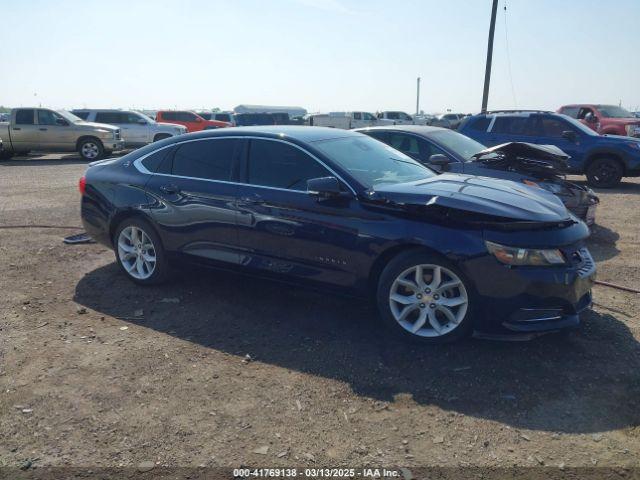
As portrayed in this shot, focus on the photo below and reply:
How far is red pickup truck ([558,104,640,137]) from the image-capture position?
18469 millimetres

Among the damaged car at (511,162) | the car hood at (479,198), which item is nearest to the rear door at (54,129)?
the damaged car at (511,162)

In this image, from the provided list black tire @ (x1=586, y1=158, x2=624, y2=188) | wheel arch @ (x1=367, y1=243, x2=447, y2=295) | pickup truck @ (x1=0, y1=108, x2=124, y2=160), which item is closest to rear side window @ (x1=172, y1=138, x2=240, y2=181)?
wheel arch @ (x1=367, y1=243, x2=447, y2=295)

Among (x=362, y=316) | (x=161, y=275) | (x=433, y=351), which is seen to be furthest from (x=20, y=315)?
(x=433, y=351)

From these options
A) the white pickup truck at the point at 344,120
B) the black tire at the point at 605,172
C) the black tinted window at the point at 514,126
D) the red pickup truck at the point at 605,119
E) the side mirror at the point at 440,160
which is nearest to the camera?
the side mirror at the point at 440,160

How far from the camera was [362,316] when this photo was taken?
480cm

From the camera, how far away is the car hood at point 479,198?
4.00 metres

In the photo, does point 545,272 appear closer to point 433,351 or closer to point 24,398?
point 433,351

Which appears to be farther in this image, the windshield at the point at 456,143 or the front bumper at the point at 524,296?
the windshield at the point at 456,143

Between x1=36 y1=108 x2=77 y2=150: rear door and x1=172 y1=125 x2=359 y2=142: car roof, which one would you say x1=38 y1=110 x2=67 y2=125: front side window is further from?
x1=172 y1=125 x2=359 y2=142: car roof

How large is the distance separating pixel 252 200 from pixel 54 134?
17.1 m

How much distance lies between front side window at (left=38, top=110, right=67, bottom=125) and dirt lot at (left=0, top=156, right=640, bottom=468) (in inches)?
610

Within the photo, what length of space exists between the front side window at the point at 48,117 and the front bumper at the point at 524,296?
18.8 m

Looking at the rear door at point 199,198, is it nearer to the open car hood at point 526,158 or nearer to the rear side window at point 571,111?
the open car hood at point 526,158

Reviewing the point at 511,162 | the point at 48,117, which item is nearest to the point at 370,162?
the point at 511,162
